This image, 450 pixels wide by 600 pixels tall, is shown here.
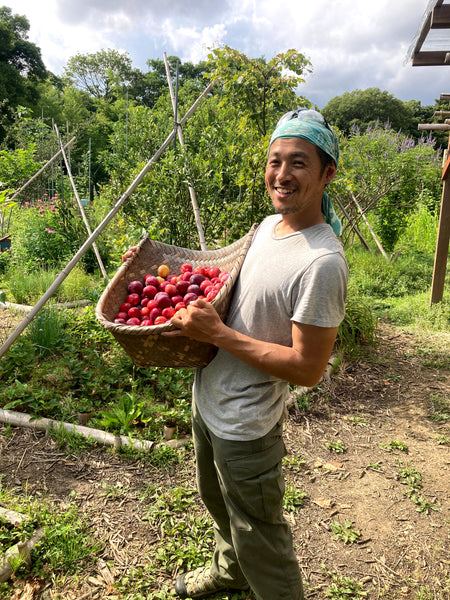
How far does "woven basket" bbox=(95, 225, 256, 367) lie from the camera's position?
4.47 feet

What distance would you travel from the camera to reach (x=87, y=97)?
34.5 metres

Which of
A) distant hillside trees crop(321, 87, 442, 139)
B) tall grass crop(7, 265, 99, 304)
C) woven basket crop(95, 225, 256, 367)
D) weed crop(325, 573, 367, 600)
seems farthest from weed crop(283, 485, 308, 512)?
distant hillside trees crop(321, 87, 442, 139)

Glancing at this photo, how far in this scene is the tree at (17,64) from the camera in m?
23.7

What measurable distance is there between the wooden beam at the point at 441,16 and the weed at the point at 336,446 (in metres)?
3.11

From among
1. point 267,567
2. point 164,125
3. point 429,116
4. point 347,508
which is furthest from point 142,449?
point 429,116

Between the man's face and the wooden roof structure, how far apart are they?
2.68 meters

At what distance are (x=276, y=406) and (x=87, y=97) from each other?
38.6m

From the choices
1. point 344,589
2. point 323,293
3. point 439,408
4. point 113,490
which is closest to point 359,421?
Answer: point 439,408

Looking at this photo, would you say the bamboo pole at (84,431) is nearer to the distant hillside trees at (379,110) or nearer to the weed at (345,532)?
the weed at (345,532)

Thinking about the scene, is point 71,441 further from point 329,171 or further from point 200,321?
point 329,171

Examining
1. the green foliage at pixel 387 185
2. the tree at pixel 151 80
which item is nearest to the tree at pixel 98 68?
the tree at pixel 151 80

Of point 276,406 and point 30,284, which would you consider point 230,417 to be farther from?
point 30,284

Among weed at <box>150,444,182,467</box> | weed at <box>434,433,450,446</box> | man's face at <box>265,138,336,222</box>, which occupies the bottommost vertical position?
weed at <box>434,433,450,446</box>

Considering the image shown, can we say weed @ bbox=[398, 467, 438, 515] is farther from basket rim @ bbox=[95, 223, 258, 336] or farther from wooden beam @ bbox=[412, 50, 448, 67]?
wooden beam @ bbox=[412, 50, 448, 67]
